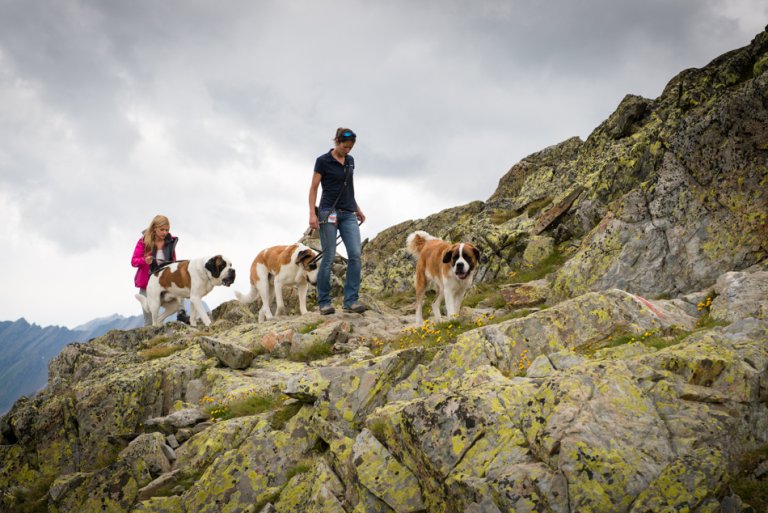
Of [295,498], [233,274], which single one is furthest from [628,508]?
[233,274]

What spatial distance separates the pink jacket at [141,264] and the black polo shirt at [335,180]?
766cm

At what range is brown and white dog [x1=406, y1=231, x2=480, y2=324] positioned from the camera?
1144cm

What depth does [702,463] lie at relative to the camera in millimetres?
3783

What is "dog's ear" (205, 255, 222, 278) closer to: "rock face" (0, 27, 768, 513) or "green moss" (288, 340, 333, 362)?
"rock face" (0, 27, 768, 513)

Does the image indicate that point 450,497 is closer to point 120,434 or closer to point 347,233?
point 120,434

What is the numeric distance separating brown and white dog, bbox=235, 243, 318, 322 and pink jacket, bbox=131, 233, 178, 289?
3.07 metres

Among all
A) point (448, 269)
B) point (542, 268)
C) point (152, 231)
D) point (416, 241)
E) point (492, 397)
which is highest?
point (152, 231)

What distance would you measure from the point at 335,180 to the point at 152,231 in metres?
7.89

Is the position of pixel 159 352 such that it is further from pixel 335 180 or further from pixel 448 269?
pixel 448 269

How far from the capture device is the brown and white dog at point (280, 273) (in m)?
14.4

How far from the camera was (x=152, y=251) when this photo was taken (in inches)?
623

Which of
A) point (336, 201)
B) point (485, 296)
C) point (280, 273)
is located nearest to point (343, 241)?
point (336, 201)

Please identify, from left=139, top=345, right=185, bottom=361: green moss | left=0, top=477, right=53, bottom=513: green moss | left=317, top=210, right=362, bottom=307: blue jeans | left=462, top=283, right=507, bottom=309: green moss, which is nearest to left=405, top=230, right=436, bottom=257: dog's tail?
left=462, top=283, right=507, bottom=309: green moss

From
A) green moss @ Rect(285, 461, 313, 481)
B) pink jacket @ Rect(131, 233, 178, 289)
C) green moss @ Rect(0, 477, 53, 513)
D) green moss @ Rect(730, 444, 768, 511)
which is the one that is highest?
pink jacket @ Rect(131, 233, 178, 289)
